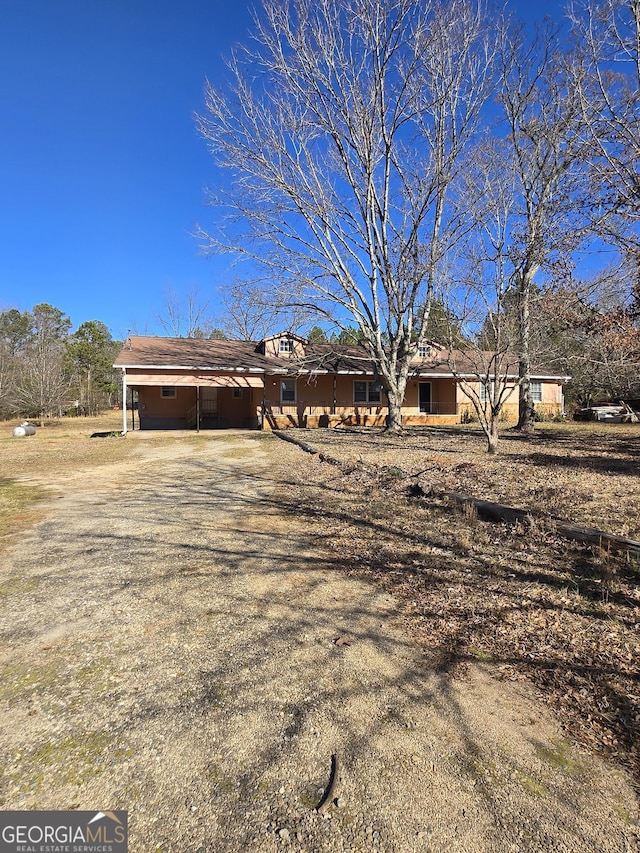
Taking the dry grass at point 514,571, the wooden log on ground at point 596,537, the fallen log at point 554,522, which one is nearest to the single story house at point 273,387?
the dry grass at point 514,571

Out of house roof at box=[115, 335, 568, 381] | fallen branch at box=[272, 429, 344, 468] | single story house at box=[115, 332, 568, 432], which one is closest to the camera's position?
fallen branch at box=[272, 429, 344, 468]

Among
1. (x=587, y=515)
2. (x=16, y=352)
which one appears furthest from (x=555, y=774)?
(x=16, y=352)

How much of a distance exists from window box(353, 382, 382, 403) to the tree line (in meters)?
21.4

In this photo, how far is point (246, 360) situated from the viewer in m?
22.2

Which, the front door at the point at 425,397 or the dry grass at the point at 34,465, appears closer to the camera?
the dry grass at the point at 34,465

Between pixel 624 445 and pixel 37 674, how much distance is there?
14.8 metres

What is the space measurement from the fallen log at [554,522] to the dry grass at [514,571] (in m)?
0.13

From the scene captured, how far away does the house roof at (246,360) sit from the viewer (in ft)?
65.9

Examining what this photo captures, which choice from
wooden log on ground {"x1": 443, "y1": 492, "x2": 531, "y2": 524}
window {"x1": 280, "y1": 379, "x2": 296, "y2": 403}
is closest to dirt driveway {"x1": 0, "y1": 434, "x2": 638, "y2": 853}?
wooden log on ground {"x1": 443, "y1": 492, "x2": 531, "y2": 524}

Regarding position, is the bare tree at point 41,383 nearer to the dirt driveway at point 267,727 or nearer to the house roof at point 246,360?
the house roof at point 246,360

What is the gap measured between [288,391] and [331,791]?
21.1m

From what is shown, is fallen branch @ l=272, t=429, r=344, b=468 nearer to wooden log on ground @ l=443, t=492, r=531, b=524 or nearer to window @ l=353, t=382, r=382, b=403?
wooden log on ground @ l=443, t=492, r=531, b=524

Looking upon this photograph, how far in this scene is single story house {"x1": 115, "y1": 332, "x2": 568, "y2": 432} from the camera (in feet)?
68.4

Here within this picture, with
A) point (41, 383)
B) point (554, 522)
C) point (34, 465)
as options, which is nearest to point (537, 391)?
point (554, 522)
